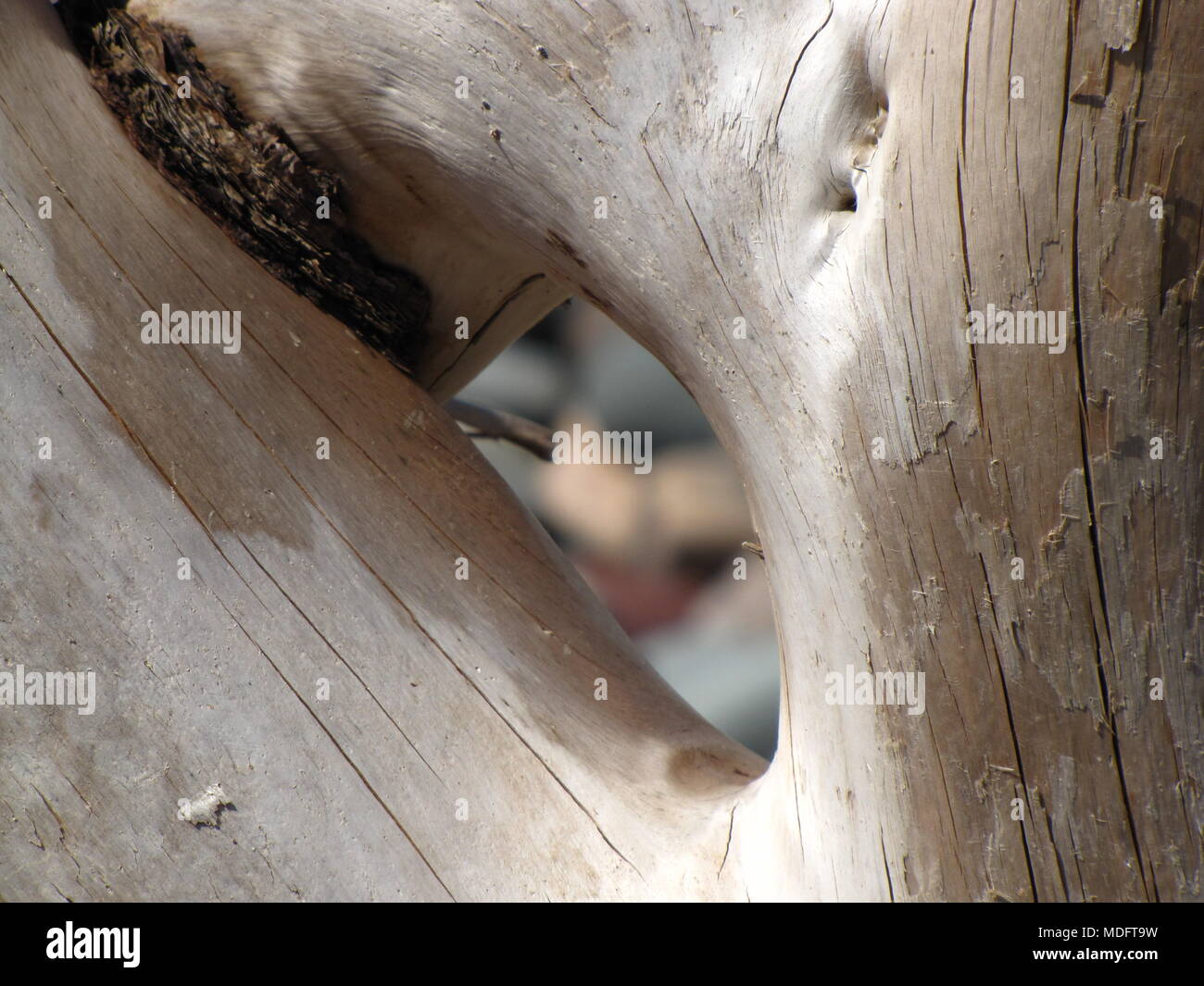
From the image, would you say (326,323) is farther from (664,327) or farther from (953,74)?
(953,74)

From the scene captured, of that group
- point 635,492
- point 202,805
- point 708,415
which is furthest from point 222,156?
point 635,492

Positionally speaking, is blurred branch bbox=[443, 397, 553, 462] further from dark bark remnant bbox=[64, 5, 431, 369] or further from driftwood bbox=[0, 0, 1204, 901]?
dark bark remnant bbox=[64, 5, 431, 369]

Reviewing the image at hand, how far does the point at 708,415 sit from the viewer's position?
1.27 meters

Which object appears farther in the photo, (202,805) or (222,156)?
(222,156)

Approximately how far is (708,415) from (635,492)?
6899mm

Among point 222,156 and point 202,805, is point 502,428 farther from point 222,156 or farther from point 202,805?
point 202,805

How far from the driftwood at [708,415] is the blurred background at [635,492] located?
5.22 metres

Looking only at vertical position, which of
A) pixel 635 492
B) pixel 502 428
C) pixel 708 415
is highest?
pixel 635 492

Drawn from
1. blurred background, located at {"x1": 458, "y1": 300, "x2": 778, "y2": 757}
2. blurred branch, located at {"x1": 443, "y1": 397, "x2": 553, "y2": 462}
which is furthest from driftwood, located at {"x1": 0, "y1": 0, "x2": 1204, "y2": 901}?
blurred background, located at {"x1": 458, "y1": 300, "x2": 778, "y2": 757}

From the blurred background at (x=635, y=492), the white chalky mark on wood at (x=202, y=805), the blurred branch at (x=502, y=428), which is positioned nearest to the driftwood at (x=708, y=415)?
the white chalky mark on wood at (x=202, y=805)

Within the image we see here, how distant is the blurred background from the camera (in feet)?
23.5

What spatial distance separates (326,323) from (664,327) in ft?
1.80

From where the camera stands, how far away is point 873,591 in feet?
3.55

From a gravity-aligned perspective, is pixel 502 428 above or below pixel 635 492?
below
